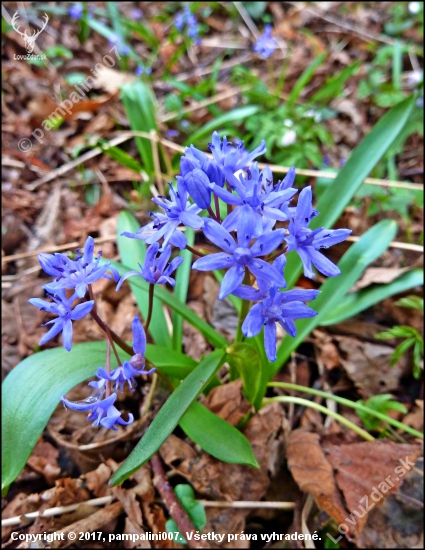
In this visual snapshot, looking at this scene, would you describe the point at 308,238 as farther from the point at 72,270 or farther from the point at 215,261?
the point at 72,270

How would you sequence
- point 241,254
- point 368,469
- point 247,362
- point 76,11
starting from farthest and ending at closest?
point 76,11 → point 368,469 → point 247,362 → point 241,254

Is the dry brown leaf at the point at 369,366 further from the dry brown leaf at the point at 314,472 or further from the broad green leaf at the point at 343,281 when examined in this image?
the dry brown leaf at the point at 314,472

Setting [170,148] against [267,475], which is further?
[170,148]

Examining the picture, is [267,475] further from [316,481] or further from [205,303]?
[205,303]

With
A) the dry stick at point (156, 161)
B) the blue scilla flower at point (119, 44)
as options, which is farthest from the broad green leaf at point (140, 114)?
the blue scilla flower at point (119, 44)

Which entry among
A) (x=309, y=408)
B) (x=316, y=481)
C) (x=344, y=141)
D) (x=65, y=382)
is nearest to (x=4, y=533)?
(x=65, y=382)

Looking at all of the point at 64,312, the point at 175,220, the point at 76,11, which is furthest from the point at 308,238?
the point at 76,11
